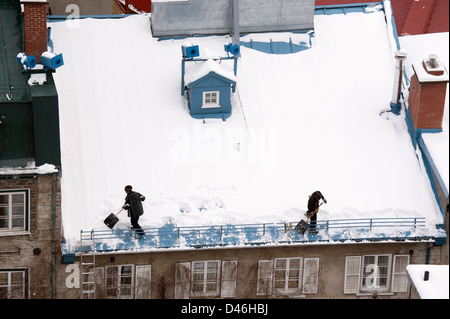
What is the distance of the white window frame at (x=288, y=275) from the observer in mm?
37500

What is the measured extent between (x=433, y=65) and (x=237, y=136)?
7077 millimetres

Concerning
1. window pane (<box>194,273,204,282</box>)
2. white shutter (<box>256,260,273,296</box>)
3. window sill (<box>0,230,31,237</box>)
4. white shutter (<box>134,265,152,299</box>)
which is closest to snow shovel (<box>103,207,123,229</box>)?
white shutter (<box>134,265,152,299</box>)

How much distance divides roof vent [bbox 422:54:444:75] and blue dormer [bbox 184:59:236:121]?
6574 mm

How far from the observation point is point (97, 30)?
41344 mm

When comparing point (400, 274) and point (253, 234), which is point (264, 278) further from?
point (400, 274)

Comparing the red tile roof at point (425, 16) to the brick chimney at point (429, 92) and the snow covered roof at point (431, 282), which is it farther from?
the snow covered roof at point (431, 282)

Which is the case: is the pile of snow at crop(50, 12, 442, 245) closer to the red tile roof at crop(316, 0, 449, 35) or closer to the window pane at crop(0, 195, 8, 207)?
the window pane at crop(0, 195, 8, 207)

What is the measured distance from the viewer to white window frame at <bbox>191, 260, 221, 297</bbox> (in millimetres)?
37188

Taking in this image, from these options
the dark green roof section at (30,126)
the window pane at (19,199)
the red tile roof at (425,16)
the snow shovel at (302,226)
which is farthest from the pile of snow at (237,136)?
the red tile roof at (425,16)

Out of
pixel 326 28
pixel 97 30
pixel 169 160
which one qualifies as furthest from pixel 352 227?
pixel 97 30

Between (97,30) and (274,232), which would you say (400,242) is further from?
(97,30)

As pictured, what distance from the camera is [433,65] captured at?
126ft

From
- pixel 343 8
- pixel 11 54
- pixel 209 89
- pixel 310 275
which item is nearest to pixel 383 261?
pixel 310 275

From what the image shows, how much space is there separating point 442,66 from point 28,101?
1391cm
